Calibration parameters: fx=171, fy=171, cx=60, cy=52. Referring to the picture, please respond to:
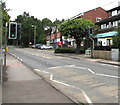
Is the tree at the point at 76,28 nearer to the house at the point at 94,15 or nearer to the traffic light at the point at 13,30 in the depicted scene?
the traffic light at the point at 13,30

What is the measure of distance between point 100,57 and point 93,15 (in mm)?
30348

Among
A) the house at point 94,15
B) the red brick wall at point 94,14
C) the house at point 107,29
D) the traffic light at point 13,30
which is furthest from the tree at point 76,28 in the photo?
the red brick wall at point 94,14

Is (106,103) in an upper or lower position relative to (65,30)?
lower

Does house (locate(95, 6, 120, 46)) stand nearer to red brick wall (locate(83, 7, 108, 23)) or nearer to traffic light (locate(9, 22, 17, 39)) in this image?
red brick wall (locate(83, 7, 108, 23))

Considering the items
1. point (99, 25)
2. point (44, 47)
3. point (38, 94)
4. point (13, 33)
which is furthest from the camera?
point (44, 47)

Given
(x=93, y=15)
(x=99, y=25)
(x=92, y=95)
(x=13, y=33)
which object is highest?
(x=93, y=15)

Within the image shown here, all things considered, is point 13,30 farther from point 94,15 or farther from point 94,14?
point 94,14

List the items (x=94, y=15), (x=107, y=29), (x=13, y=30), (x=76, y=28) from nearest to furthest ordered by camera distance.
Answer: (x=13, y=30), (x=76, y=28), (x=107, y=29), (x=94, y=15)

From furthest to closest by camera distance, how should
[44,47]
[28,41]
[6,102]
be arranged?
1. [28,41]
2. [44,47]
3. [6,102]

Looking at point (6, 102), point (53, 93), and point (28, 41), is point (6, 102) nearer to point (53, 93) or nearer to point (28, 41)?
point (53, 93)

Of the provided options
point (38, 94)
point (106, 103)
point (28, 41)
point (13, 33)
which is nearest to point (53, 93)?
point (38, 94)

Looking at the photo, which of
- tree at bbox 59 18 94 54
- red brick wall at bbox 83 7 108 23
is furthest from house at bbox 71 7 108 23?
tree at bbox 59 18 94 54

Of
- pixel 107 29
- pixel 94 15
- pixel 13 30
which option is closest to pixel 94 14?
pixel 94 15

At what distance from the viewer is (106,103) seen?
5.45 m
